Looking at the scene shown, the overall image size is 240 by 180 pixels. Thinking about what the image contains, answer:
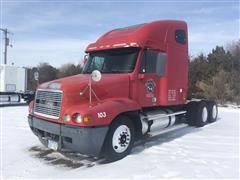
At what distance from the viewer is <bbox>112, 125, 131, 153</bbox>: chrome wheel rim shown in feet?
23.6

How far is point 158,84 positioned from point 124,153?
2.53 metres

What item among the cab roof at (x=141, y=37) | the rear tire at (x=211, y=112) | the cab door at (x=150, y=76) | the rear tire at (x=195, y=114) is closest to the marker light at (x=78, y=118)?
the cab door at (x=150, y=76)

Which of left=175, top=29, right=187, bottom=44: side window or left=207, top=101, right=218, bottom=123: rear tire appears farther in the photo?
left=207, top=101, right=218, bottom=123: rear tire

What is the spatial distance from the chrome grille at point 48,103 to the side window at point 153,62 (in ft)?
7.61

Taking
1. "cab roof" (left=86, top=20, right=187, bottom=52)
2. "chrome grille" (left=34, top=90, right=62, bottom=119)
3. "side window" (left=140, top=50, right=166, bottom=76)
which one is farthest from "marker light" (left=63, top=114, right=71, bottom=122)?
"cab roof" (left=86, top=20, right=187, bottom=52)

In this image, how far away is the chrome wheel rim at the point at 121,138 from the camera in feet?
23.6

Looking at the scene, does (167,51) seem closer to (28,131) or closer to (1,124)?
(28,131)

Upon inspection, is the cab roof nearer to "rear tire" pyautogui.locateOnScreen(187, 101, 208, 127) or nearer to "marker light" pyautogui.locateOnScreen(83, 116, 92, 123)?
"marker light" pyautogui.locateOnScreen(83, 116, 92, 123)

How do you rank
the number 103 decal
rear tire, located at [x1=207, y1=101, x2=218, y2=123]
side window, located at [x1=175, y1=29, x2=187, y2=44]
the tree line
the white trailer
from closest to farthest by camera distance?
the number 103 decal < side window, located at [x1=175, y1=29, x2=187, y2=44] < rear tire, located at [x1=207, y1=101, x2=218, y2=123] < the white trailer < the tree line

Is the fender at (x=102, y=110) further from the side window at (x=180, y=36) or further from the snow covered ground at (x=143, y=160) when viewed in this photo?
the side window at (x=180, y=36)

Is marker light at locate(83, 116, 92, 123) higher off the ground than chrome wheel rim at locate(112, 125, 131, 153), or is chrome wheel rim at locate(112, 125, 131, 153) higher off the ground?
marker light at locate(83, 116, 92, 123)

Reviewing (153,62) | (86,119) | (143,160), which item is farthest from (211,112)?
(86,119)

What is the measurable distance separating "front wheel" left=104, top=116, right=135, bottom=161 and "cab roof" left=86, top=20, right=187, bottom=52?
214 centimetres

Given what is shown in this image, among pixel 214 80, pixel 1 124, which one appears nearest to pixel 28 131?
Result: pixel 1 124
